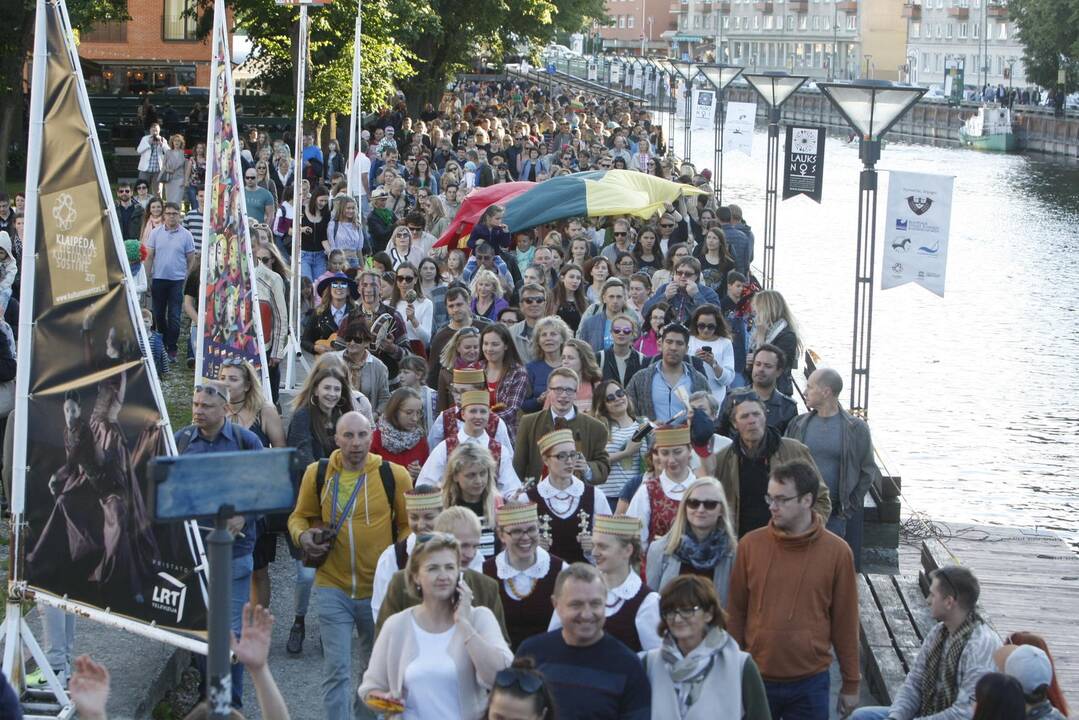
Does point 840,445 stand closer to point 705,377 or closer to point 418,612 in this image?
point 705,377

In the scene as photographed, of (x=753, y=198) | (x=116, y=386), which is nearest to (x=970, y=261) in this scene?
(x=753, y=198)

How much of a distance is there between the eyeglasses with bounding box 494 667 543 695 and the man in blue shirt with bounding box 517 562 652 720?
2.00ft

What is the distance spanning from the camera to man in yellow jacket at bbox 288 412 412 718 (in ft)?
27.5

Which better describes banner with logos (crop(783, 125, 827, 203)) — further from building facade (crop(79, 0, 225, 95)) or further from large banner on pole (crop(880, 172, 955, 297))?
building facade (crop(79, 0, 225, 95))

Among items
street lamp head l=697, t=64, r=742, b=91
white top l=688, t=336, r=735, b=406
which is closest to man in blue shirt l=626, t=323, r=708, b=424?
white top l=688, t=336, r=735, b=406

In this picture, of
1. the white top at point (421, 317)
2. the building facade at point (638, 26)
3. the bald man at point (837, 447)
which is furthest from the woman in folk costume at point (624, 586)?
the building facade at point (638, 26)

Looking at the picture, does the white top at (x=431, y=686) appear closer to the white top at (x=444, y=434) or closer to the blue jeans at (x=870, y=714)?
the blue jeans at (x=870, y=714)

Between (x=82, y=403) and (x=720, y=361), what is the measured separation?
5.32m

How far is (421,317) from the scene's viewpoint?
14398 millimetres

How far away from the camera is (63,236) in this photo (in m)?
7.95

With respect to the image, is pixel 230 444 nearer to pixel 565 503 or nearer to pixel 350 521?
pixel 350 521

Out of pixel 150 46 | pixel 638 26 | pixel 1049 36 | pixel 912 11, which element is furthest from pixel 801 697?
pixel 638 26

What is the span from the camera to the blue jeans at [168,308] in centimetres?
1800

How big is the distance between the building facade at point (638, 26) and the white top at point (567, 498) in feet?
582
